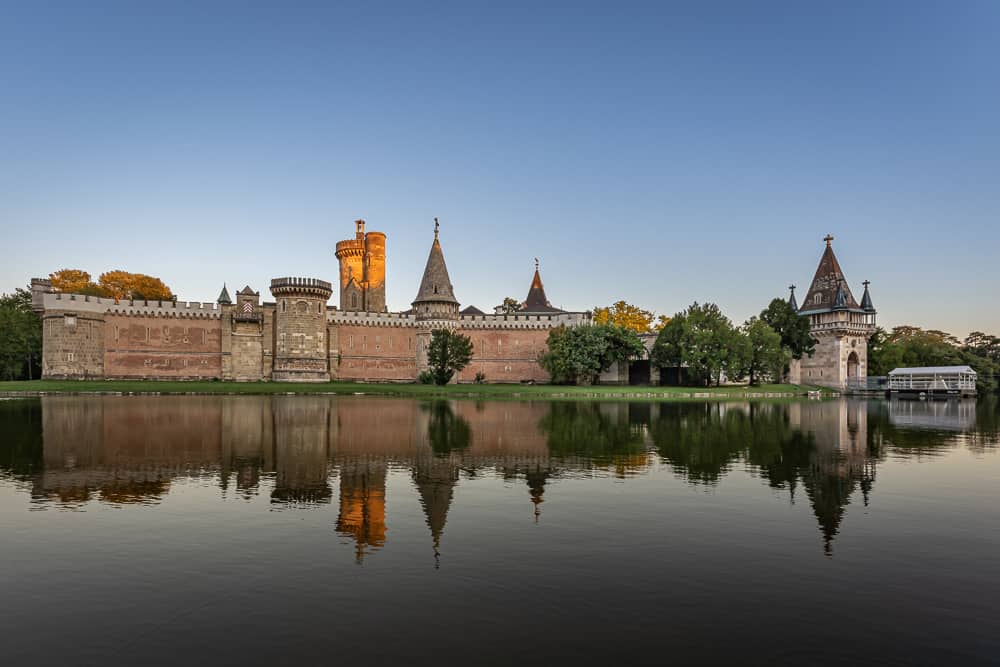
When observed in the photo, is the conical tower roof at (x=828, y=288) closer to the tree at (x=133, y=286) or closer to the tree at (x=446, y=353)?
the tree at (x=446, y=353)

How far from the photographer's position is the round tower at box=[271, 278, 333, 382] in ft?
175

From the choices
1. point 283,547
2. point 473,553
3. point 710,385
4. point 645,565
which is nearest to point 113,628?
point 283,547

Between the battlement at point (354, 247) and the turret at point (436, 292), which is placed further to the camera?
the battlement at point (354, 247)

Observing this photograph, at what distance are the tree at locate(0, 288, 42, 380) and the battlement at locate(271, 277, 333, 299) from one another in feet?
65.7

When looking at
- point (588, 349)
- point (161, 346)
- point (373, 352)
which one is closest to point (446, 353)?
point (588, 349)

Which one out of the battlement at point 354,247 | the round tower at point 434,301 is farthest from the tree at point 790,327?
the battlement at point 354,247

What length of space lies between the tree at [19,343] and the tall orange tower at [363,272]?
2862cm

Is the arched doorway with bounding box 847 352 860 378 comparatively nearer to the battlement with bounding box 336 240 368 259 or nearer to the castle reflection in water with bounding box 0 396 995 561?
the castle reflection in water with bounding box 0 396 995 561

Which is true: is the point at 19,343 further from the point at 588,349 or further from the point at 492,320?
the point at 588,349

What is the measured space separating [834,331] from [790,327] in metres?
5.99

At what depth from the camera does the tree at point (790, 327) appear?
205 feet

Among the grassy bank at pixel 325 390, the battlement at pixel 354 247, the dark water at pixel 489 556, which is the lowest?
the grassy bank at pixel 325 390

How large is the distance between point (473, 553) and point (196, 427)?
1600cm

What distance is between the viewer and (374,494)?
1099 centimetres
